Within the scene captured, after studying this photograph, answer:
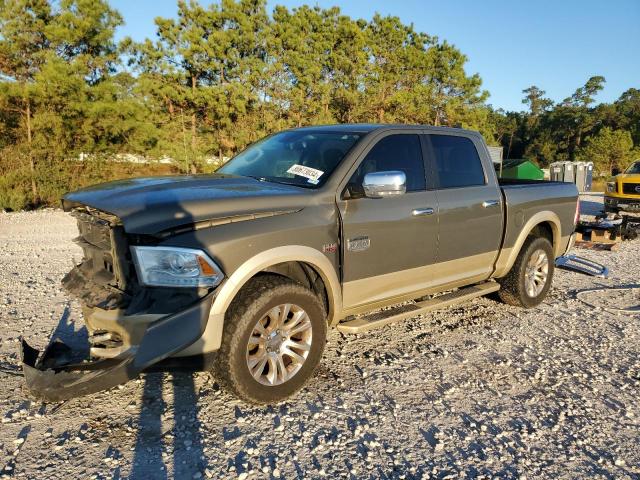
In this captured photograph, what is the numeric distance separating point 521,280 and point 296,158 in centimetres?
302

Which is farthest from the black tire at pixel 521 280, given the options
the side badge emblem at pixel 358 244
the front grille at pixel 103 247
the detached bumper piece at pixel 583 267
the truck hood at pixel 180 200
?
the front grille at pixel 103 247

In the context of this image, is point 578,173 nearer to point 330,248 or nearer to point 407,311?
point 407,311

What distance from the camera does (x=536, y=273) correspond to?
5848mm

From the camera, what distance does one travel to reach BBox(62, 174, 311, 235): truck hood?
2945 mm

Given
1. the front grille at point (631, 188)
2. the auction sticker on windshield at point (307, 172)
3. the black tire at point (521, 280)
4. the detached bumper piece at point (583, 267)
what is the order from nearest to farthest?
the auction sticker on windshield at point (307, 172)
the black tire at point (521, 280)
the detached bumper piece at point (583, 267)
the front grille at point (631, 188)

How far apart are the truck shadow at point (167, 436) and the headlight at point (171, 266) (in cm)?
94

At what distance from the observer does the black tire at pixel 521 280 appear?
5.58 metres

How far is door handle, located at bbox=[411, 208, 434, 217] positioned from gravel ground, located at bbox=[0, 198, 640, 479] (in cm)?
124

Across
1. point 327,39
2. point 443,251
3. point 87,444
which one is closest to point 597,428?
point 443,251

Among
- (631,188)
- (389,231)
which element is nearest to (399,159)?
(389,231)

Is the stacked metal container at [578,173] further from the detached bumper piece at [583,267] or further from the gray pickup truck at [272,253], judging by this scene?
the gray pickup truck at [272,253]

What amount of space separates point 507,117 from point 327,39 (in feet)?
190

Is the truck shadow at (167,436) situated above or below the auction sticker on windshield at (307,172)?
below

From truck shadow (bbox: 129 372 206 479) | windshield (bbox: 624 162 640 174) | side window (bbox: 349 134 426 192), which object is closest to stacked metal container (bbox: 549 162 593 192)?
windshield (bbox: 624 162 640 174)
